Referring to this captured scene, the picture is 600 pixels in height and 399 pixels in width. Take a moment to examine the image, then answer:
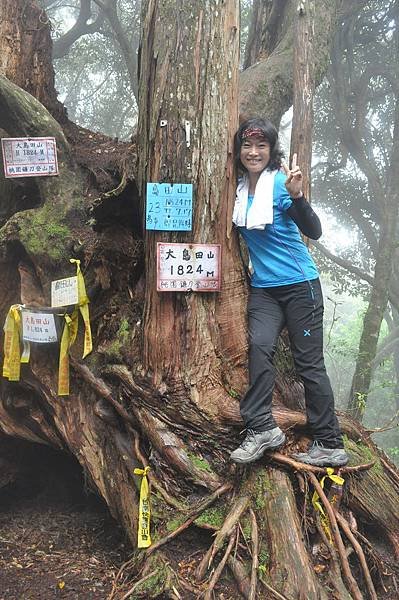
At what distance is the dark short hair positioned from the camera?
3041 millimetres

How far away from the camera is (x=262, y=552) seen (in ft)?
8.87

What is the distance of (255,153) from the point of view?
3070mm

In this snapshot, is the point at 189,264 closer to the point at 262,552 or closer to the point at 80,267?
the point at 80,267

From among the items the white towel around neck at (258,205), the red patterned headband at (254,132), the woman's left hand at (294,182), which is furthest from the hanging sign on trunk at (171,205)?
the woman's left hand at (294,182)

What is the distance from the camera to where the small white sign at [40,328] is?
360 centimetres

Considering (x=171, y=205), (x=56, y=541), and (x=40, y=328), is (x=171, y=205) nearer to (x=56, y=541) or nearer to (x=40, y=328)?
(x=40, y=328)

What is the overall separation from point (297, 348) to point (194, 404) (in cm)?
71

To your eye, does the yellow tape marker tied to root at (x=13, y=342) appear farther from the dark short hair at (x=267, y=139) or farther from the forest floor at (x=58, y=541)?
the dark short hair at (x=267, y=139)

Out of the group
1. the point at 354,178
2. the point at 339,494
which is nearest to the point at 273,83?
the point at 339,494

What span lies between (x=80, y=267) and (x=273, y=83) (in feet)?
10.7

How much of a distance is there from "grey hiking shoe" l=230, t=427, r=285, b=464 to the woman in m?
0.02

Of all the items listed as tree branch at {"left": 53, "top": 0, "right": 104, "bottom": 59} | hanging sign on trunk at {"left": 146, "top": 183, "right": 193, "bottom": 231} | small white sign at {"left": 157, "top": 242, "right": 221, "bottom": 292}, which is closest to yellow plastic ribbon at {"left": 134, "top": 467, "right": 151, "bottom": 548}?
small white sign at {"left": 157, "top": 242, "right": 221, "bottom": 292}

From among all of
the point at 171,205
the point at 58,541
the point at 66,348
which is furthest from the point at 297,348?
the point at 58,541

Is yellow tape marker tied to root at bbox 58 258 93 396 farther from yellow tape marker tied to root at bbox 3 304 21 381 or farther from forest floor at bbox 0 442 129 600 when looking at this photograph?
forest floor at bbox 0 442 129 600
